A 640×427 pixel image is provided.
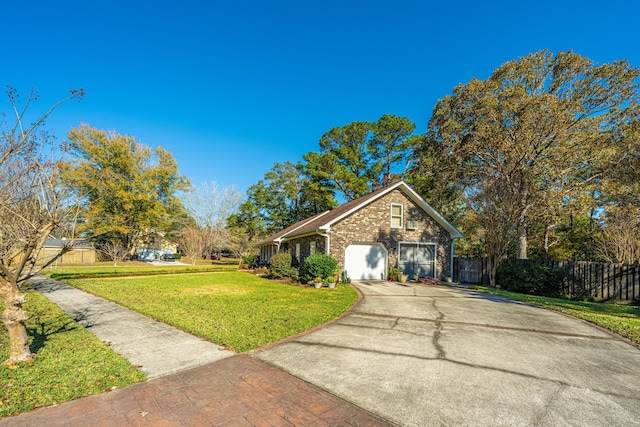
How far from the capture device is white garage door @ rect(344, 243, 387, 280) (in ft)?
54.6

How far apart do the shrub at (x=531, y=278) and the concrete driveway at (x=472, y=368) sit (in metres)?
7.42

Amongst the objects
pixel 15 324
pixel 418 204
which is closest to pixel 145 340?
pixel 15 324

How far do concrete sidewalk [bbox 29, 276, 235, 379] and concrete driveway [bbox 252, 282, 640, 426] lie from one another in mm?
1070

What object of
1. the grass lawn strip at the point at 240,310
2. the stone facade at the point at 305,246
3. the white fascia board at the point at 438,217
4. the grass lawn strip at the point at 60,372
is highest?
the white fascia board at the point at 438,217

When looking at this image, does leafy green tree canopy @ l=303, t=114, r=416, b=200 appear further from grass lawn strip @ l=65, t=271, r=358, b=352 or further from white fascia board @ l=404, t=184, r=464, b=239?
grass lawn strip @ l=65, t=271, r=358, b=352

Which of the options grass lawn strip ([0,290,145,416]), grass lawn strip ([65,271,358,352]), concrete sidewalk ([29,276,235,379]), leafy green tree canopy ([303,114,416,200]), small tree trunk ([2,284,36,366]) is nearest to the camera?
grass lawn strip ([0,290,145,416])

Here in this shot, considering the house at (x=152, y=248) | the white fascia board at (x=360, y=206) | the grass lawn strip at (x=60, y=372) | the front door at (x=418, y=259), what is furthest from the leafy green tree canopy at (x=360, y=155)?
the grass lawn strip at (x=60, y=372)

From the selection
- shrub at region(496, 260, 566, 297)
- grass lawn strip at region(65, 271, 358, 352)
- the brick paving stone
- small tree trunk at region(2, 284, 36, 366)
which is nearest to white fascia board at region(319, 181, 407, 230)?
grass lawn strip at region(65, 271, 358, 352)

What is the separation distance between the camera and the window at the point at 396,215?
17453mm

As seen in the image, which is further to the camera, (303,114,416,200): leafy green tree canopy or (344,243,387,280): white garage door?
(303,114,416,200): leafy green tree canopy

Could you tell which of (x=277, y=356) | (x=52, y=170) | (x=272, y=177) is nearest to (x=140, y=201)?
(x=272, y=177)

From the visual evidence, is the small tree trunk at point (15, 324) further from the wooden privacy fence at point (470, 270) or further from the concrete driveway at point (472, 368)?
the wooden privacy fence at point (470, 270)

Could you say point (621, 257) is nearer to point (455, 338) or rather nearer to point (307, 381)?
point (455, 338)

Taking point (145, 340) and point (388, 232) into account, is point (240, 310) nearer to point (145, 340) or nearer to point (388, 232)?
point (145, 340)
